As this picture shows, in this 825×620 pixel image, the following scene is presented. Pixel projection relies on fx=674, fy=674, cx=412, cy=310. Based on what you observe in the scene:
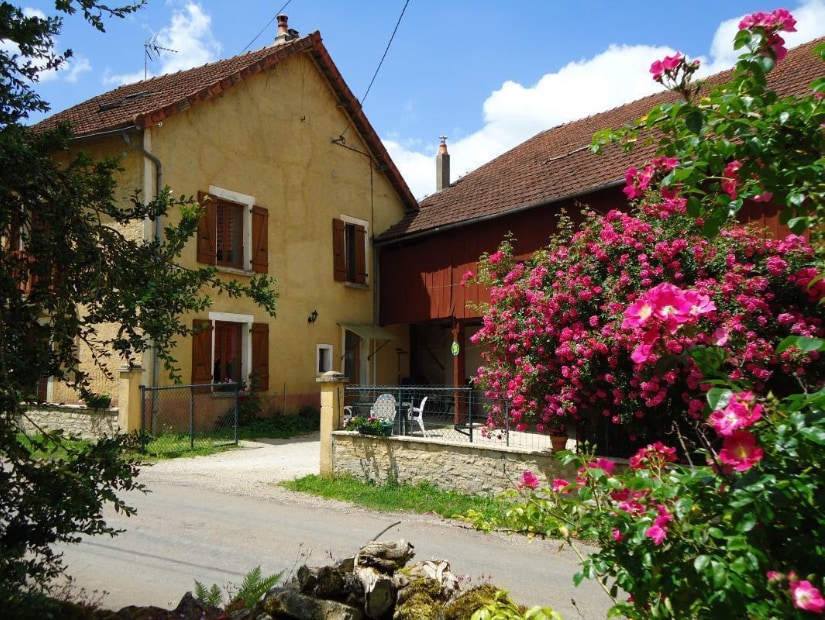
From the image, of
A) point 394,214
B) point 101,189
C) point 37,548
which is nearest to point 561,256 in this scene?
point 101,189

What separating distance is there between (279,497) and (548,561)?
414 cm

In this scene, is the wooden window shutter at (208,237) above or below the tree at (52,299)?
above

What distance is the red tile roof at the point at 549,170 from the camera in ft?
42.9

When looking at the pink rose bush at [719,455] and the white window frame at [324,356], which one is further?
the white window frame at [324,356]

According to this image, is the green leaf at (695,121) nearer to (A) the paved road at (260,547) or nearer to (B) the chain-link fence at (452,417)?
(A) the paved road at (260,547)

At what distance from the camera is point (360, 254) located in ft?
62.9

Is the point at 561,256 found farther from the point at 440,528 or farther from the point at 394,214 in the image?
the point at 394,214

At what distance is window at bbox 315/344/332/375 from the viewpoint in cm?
1783

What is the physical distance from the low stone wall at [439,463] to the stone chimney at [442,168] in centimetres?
1355

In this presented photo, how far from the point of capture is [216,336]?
15.5 m

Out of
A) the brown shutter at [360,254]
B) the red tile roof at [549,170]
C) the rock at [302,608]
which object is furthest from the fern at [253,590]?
the brown shutter at [360,254]

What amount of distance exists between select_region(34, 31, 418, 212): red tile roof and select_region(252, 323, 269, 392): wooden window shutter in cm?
516

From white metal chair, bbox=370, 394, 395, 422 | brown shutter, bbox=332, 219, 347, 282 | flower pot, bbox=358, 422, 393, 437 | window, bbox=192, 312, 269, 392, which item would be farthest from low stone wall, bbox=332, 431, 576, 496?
brown shutter, bbox=332, 219, 347, 282

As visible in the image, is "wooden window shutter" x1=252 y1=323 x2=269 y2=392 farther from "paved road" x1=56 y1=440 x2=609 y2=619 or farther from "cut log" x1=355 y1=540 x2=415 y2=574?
"cut log" x1=355 y1=540 x2=415 y2=574
